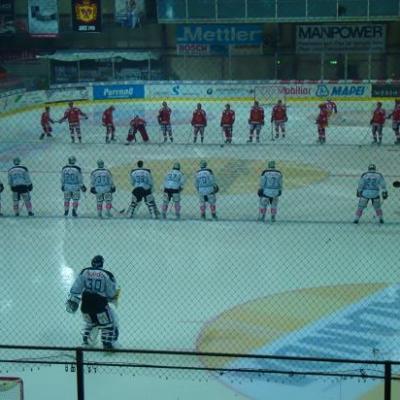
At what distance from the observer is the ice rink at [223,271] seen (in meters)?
7.86

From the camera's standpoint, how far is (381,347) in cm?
850

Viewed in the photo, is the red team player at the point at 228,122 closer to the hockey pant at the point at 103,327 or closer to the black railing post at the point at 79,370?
the hockey pant at the point at 103,327

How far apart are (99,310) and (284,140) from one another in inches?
541

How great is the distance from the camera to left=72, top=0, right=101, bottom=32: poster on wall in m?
30.8

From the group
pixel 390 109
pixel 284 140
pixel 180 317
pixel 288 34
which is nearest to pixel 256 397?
pixel 180 317

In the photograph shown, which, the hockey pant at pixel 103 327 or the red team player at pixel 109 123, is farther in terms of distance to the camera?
the red team player at pixel 109 123

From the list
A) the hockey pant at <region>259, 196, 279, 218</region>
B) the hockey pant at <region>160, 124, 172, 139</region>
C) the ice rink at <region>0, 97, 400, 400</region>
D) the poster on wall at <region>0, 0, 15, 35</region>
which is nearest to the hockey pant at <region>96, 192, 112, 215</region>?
the ice rink at <region>0, 97, 400, 400</region>

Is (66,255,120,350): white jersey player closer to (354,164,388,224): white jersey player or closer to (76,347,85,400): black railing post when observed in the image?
(76,347,85,400): black railing post

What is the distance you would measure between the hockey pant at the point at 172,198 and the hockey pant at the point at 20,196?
224 centimetres

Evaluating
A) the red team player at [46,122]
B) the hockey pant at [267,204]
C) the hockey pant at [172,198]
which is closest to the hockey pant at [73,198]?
the hockey pant at [172,198]

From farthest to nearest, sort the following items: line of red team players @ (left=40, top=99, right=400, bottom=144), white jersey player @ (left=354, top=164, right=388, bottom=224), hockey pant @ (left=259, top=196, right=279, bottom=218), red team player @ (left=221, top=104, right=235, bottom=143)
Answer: red team player @ (left=221, top=104, right=235, bottom=143) → line of red team players @ (left=40, top=99, right=400, bottom=144) → hockey pant @ (left=259, top=196, right=279, bottom=218) → white jersey player @ (left=354, top=164, right=388, bottom=224)

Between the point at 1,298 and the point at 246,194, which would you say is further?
the point at 246,194

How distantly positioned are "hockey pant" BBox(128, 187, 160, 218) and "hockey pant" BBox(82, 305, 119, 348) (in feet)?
18.6

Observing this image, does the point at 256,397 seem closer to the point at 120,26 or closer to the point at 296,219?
the point at 296,219
